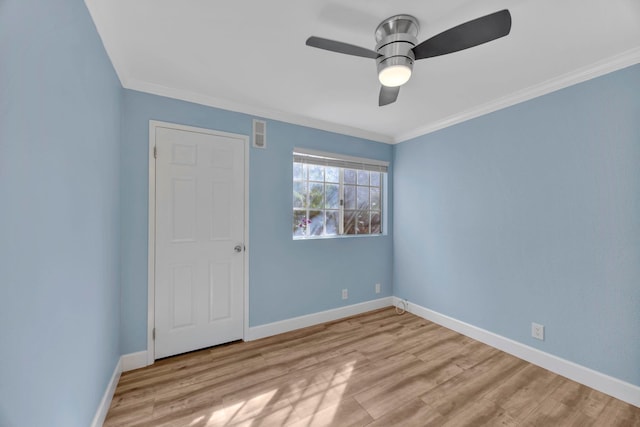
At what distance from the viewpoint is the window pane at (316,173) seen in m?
3.16

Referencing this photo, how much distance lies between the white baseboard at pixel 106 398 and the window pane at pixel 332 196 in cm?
248

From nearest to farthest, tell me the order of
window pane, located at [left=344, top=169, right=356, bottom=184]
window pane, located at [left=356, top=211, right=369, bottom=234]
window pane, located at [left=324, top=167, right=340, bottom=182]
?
window pane, located at [left=324, top=167, right=340, bottom=182], window pane, located at [left=344, top=169, right=356, bottom=184], window pane, located at [left=356, top=211, right=369, bottom=234]

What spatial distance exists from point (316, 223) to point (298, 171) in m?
0.68

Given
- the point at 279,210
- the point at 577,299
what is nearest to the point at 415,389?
the point at 577,299

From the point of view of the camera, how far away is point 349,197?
3.47 m

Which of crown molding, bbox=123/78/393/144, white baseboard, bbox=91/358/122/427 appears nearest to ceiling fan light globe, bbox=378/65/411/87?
crown molding, bbox=123/78/393/144

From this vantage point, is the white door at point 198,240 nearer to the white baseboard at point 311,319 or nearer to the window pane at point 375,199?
the white baseboard at point 311,319

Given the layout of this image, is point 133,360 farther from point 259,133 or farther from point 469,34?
point 469,34

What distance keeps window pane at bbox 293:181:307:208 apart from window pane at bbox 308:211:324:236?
0.55 feet

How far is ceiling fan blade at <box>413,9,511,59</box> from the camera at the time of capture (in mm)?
1199

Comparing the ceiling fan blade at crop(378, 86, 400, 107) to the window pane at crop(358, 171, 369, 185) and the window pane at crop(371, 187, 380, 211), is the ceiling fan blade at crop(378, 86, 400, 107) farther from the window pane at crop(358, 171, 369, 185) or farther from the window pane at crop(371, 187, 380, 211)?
the window pane at crop(371, 187, 380, 211)

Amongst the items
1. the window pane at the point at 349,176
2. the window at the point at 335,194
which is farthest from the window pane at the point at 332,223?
the window pane at the point at 349,176

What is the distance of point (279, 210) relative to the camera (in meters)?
2.87

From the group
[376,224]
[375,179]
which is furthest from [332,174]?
[376,224]
